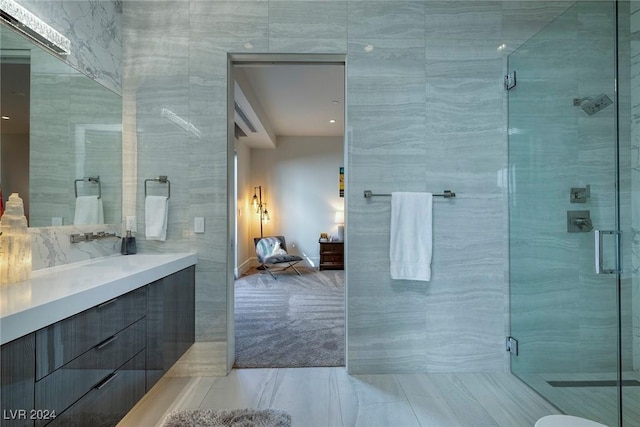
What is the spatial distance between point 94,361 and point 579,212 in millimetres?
2648

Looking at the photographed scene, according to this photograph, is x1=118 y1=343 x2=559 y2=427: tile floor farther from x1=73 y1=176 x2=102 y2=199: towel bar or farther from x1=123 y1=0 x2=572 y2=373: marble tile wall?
x1=73 y1=176 x2=102 y2=199: towel bar

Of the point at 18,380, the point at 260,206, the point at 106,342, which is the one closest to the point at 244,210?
the point at 260,206

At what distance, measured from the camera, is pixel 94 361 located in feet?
3.93

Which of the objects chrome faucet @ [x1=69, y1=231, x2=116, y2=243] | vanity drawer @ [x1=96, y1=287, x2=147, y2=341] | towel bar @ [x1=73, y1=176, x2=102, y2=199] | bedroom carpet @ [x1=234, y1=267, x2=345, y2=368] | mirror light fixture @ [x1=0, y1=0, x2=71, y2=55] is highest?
mirror light fixture @ [x1=0, y1=0, x2=71, y2=55]

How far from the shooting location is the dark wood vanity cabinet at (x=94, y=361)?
35.6 inches

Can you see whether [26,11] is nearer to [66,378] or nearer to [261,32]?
[261,32]

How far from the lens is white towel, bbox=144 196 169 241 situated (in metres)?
2.18

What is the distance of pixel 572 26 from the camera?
1.96 m

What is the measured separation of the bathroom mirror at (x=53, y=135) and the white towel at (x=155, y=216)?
208 millimetres

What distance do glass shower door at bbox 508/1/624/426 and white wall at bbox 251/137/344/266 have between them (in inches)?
182

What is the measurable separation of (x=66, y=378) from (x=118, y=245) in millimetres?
1289

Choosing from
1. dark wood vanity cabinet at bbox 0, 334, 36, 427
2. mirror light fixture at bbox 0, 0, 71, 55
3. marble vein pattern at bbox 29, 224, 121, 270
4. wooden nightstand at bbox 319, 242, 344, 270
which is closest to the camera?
dark wood vanity cabinet at bbox 0, 334, 36, 427

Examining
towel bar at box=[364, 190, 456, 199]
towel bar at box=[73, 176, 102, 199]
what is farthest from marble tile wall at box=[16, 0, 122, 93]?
towel bar at box=[364, 190, 456, 199]

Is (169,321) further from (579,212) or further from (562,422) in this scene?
(579,212)
